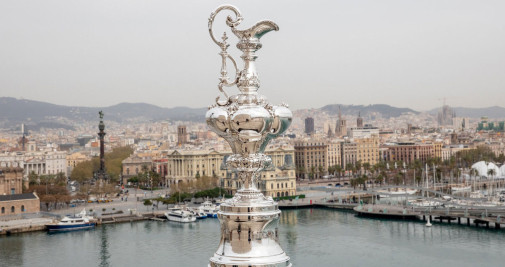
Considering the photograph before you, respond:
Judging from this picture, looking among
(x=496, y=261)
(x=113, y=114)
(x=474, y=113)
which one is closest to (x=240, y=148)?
(x=496, y=261)

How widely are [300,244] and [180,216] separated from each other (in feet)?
19.5

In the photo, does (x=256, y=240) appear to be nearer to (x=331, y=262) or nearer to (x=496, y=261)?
(x=331, y=262)

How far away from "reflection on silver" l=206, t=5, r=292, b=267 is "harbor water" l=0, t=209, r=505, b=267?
12.0 m

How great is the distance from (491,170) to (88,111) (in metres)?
95.7

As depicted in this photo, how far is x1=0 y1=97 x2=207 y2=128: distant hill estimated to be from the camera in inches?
3976

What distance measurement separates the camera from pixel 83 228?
19.5 metres

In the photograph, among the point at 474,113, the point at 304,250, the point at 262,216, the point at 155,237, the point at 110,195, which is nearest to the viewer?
the point at 262,216

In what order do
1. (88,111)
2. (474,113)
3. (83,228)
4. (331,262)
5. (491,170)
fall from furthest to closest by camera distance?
(474,113) < (88,111) < (491,170) < (83,228) < (331,262)

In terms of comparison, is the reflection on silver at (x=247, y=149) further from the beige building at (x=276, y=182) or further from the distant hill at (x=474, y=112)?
the distant hill at (x=474, y=112)

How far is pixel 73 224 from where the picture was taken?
1931 cm

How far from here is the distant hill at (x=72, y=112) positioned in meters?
101

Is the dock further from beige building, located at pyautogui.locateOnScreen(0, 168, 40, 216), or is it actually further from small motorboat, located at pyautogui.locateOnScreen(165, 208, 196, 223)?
beige building, located at pyautogui.locateOnScreen(0, 168, 40, 216)

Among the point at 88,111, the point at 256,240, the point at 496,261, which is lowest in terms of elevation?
the point at 496,261

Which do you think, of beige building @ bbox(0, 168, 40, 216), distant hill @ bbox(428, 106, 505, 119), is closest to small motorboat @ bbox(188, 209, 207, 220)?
beige building @ bbox(0, 168, 40, 216)
